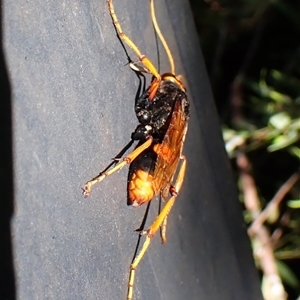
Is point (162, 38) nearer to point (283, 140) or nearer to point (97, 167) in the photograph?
point (97, 167)

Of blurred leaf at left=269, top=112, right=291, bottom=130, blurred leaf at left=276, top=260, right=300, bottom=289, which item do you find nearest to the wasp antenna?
blurred leaf at left=269, top=112, right=291, bottom=130

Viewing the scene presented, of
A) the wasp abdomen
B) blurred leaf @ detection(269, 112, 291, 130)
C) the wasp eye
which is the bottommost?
blurred leaf @ detection(269, 112, 291, 130)

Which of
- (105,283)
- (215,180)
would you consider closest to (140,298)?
(105,283)

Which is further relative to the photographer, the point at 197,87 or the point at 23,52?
the point at 197,87

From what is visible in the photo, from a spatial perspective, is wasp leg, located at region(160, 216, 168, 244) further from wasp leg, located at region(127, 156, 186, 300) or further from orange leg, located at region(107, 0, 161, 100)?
orange leg, located at region(107, 0, 161, 100)

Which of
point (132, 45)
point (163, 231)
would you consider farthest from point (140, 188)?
point (132, 45)

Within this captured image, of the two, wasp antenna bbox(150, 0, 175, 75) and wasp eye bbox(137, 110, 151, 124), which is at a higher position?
wasp antenna bbox(150, 0, 175, 75)

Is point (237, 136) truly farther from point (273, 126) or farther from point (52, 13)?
point (52, 13)

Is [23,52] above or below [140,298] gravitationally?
above
